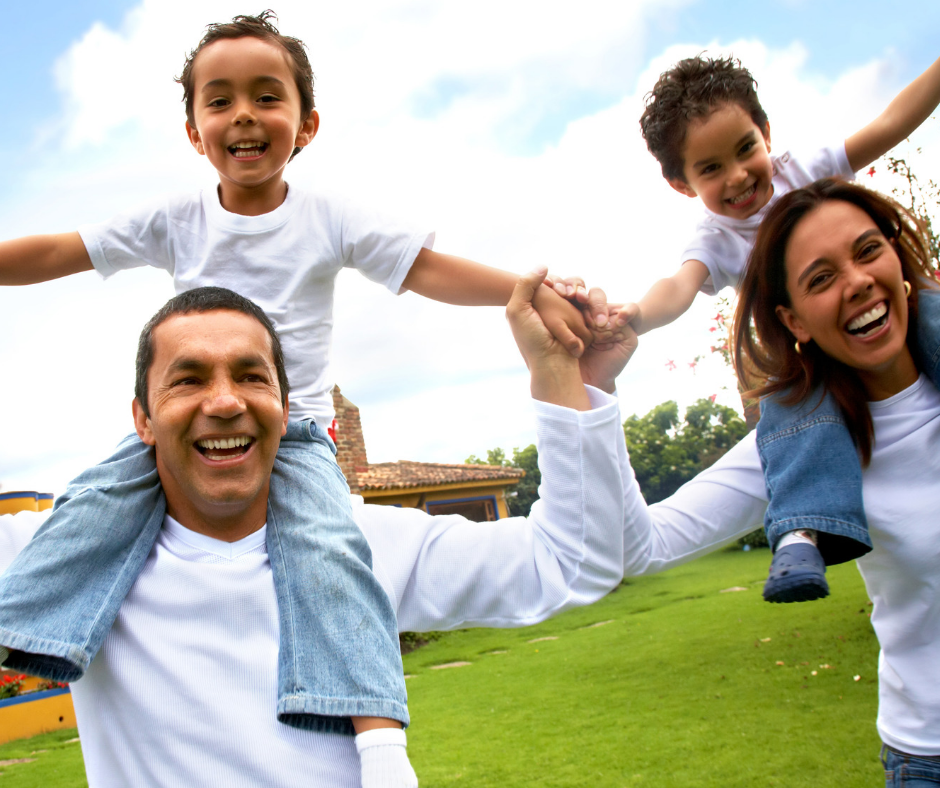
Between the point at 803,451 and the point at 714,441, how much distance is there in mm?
46380

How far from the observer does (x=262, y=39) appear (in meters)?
2.38

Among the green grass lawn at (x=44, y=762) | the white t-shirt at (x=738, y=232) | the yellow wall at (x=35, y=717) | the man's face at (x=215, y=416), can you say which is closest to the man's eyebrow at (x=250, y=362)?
the man's face at (x=215, y=416)

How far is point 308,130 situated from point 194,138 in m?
0.37

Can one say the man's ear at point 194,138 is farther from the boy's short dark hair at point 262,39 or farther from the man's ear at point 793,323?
the man's ear at point 793,323

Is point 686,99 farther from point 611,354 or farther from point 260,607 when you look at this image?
point 260,607

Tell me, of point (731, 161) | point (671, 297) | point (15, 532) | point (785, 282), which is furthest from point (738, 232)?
point (15, 532)

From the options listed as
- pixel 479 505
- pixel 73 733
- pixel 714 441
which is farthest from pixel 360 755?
pixel 714 441

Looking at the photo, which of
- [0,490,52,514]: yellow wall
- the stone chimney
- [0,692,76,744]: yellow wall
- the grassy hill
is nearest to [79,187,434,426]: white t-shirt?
[0,490,52,514]: yellow wall

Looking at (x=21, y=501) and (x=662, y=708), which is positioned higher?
(x=21, y=501)

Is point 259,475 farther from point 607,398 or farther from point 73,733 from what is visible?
point 73,733

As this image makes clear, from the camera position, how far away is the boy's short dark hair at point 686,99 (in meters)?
3.06

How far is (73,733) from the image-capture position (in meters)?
10.8

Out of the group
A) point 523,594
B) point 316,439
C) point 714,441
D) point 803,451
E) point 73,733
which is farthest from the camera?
point 714,441

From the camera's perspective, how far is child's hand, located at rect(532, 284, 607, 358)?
1.79 meters
